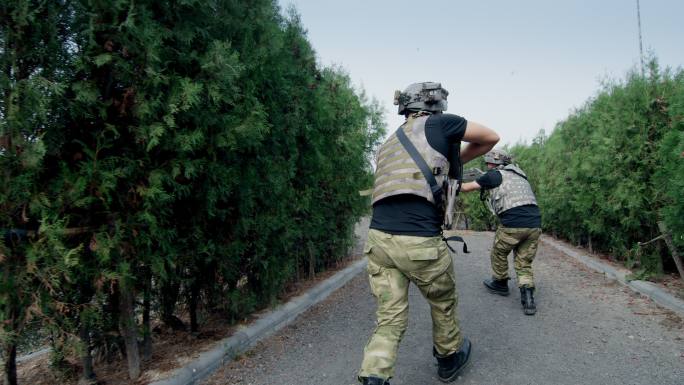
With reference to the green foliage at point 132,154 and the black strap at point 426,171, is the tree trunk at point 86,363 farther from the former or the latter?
the black strap at point 426,171

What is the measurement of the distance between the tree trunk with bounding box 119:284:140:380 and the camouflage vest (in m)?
1.94

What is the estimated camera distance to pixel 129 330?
9.98ft

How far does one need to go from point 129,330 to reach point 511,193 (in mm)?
4382

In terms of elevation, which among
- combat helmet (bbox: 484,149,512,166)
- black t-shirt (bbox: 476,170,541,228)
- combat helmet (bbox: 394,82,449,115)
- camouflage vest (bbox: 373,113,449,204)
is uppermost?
combat helmet (bbox: 394,82,449,115)

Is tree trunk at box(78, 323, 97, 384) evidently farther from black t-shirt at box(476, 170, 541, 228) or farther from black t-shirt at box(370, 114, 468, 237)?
black t-shirt at box(476, 170, 541, 228)

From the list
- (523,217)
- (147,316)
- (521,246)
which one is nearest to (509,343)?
(521,246)

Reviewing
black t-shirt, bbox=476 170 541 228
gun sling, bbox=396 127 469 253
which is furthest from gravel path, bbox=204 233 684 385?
gun sling, bbox=396 127 469 253

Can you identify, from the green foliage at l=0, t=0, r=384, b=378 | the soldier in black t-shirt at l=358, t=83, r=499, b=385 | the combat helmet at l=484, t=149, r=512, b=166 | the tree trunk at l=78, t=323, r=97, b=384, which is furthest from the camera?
the combat helmet at l=484, t=149, r=512, b=166

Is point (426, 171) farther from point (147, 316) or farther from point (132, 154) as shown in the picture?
point (147, 316)

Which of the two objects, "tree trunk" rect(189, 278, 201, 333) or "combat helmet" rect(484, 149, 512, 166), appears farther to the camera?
"combat helmet" rect(484, 149, 512, 166)

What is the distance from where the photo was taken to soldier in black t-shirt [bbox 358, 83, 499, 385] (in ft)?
8.93

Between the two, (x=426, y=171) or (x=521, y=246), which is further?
(x=521, y=246)

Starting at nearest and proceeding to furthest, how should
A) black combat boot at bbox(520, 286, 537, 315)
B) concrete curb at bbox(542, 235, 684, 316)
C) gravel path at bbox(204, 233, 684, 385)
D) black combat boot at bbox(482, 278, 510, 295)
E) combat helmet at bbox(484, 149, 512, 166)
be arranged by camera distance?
gravel path at bbox(204, 233, 684, 385), concrete curb at bbox(542, 235, 684, 316), black combat boot at bbox(520, 286, 537, 315), combat helmet at bbox(484, 149, 512, 166), black combat boot at bbox(482, 278, 510, 295)

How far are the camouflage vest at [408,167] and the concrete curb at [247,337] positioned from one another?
1930mm
